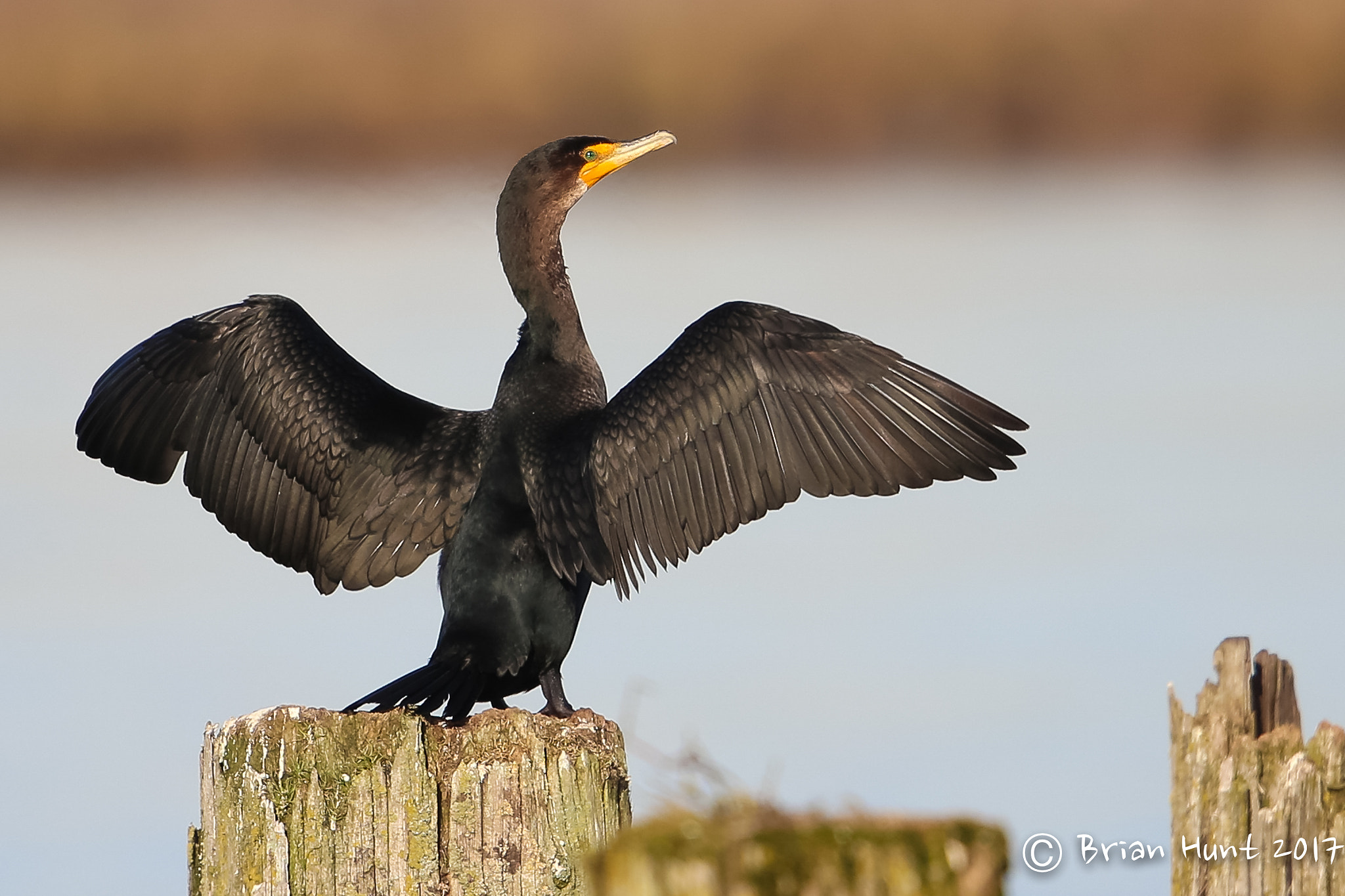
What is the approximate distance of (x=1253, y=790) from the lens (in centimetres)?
351

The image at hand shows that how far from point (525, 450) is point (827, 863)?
299 centimetres

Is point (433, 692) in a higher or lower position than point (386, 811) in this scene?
higher

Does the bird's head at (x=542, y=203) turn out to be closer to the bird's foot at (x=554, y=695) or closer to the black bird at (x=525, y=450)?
the black bird at (x=525, y=450)

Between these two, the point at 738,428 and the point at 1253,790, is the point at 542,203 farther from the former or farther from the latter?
the point at 1253,790

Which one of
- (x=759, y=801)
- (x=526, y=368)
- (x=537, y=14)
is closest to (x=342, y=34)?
(x=537, y=14)

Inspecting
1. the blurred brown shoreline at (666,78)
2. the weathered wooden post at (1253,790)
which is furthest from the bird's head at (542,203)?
the blurred brown shoreline at (666,78)

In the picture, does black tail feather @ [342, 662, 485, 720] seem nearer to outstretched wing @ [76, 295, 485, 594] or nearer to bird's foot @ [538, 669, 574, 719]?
bird's foot @ [538, 669, 574, 719]

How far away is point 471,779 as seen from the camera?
13.0ft

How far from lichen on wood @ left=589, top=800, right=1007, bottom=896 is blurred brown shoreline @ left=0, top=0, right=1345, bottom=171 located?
14.7m

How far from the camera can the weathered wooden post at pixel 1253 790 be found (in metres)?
3.44

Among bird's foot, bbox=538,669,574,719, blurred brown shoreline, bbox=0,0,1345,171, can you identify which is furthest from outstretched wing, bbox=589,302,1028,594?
blurred brown shoreline, bbox=0,0,1345,171

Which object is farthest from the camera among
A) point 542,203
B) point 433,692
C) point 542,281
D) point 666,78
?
point 666,78

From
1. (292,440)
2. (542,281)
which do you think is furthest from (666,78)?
(292,440)

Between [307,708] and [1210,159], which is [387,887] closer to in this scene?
[307,708]
